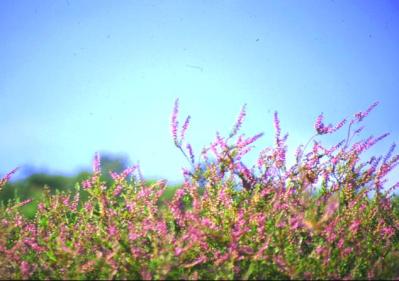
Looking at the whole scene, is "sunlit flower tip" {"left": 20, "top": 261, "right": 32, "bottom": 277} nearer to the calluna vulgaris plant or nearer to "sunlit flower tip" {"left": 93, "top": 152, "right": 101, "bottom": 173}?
the calluna vulgaris plant

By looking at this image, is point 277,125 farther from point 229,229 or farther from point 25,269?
point 25,269

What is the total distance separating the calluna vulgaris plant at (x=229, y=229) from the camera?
2.77 meters

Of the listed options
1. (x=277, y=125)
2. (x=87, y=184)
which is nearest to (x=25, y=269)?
(x=87, y=184)

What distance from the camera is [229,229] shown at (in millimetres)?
3080

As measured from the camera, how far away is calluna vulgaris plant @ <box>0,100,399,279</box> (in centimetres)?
277

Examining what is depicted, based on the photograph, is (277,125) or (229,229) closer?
(229,229)

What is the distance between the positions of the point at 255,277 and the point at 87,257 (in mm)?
1156

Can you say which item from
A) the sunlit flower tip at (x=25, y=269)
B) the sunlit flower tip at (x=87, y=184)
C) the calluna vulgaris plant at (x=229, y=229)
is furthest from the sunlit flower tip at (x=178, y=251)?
the sunlit flower tip at (x=87, y=184)

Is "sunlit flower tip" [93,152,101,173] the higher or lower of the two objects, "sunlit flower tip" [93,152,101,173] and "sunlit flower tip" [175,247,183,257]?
the higher

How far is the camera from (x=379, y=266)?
269 centimetres

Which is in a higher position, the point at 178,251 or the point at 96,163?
the point at 96,163

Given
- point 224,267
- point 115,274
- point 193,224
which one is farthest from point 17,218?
point 224,267

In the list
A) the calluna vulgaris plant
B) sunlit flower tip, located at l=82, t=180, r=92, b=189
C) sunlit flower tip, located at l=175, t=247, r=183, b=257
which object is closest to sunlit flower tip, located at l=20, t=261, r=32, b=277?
the calluna vulgaris plant

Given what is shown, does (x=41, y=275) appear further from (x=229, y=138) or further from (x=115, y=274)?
(x=229, y=138)
